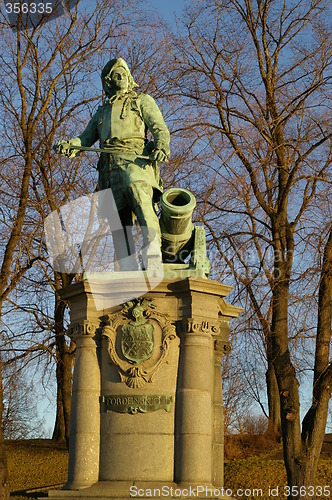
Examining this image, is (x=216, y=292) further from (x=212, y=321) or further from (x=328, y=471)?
(x=328, y=471)

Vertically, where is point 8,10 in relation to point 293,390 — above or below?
above

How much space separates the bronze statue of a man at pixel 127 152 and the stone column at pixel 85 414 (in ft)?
3.52

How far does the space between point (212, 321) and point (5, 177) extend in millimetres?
10189

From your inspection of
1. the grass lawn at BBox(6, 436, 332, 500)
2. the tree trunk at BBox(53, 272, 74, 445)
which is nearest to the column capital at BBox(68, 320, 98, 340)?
the grass lawn at BBox(6, 436, 332, 500)

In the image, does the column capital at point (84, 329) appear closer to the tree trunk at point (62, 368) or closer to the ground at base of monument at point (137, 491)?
the ground at base of monument at point (137, 491)

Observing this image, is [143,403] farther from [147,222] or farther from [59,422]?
[59,422]

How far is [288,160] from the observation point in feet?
57.5

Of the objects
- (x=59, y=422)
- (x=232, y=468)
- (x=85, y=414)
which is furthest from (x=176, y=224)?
(x=59, y=422)

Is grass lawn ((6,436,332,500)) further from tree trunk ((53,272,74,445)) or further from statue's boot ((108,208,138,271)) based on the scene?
statue's boot ((108,208,138,271))

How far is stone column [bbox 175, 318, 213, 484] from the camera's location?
912 cm

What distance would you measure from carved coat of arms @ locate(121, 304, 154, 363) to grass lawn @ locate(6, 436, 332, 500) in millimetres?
9441

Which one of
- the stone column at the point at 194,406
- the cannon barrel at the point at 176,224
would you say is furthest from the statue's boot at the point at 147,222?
the stone column at the point at 194,406

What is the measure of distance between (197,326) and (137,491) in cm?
178

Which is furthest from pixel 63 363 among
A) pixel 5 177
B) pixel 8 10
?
pixel 8 10
